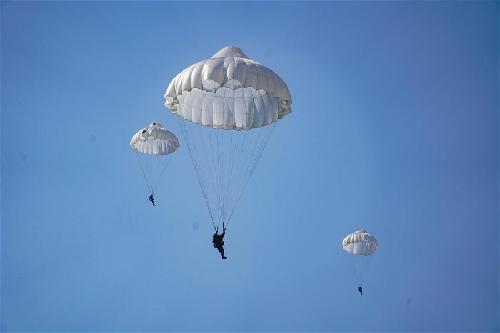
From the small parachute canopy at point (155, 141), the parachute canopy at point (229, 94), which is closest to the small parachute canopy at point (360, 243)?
the small parachute canopy at point (155, 141)

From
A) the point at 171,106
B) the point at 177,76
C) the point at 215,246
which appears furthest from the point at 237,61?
the point at 215,246

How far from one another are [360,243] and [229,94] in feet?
65.2

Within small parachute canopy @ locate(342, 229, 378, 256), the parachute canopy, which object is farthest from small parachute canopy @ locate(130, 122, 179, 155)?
small parachute canopy @ locate(342, 229, 378, 256)

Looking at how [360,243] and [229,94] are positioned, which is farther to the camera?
[360,243]

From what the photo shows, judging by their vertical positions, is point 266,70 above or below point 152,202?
above

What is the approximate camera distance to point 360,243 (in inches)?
1734

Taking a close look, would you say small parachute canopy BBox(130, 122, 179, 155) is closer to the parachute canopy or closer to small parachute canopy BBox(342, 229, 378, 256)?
the parachute canopy

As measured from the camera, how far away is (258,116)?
27672mm

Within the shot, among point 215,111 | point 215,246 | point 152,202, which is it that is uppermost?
point 215,111

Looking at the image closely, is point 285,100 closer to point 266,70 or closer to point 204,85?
point 266,70

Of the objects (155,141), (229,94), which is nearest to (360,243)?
(155,141)

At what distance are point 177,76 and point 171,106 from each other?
96.5 inches

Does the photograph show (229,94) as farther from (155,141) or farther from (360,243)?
(360,243)

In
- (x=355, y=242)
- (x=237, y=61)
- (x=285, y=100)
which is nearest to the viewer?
(x=237, y=61)
